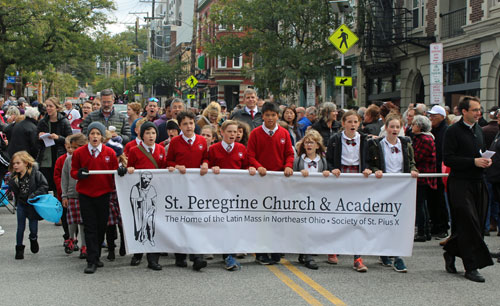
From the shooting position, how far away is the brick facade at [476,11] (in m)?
21.8

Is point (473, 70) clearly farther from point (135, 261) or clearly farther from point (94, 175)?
point (94, 175)

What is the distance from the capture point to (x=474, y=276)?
24.9ft

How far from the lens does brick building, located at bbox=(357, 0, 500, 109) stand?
70.5ft

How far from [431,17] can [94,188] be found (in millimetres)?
20241

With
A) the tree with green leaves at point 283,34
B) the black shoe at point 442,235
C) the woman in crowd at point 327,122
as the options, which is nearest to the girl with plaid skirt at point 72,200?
the woman in crowd at point 327,122

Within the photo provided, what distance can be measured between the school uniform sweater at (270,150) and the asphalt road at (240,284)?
4.37ft

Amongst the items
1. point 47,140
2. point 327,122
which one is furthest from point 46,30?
point 327,122

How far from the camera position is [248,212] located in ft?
27.0

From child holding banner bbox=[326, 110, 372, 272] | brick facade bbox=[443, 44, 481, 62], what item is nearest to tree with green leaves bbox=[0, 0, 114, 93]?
brick facade bbox=[443, 44, 481, 62]

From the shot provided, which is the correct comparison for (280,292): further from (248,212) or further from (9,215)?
(9,215)

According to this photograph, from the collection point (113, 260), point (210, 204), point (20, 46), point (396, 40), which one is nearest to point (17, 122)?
point (113, 260)

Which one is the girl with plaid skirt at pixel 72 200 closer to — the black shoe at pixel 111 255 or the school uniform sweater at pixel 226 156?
the black shoe at pixel 111 255

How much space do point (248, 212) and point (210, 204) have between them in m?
0.50

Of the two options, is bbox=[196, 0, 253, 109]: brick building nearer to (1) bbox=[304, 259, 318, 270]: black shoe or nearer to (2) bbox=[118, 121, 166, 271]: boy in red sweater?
(2) bbox=[118, 121, 166, 271]: boy in red sweater
